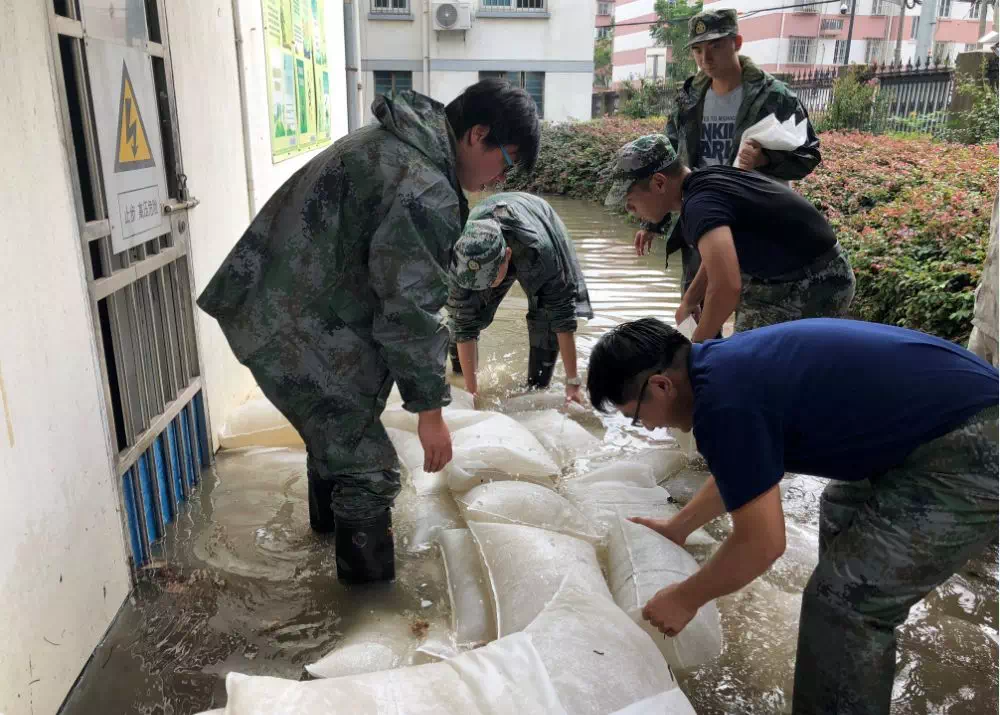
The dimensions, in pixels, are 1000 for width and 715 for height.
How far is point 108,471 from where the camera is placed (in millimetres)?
2137

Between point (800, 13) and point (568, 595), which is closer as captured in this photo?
point (568, 595)

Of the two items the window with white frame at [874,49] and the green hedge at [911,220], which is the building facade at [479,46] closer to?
the green hedge at [911,220]

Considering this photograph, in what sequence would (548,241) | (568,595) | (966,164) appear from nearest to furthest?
1. (568,595)
2. (548,241)
3. (966,164)

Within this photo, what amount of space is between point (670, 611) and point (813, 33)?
33138 millimetres

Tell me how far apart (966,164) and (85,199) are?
6.05m

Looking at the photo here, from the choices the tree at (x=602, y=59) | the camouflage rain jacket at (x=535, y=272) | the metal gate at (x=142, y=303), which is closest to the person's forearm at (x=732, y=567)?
→ the metal gate at (x=142, y=303)

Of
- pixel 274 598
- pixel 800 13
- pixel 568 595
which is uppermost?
pixel 800 13

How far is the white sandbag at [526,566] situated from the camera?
194cm

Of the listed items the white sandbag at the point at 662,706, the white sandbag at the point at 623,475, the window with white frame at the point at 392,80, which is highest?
the window with white frame at the point at 392,80

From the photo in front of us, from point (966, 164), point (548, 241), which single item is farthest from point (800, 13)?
point (548, 241)

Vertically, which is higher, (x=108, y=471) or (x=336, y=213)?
(x=336, y=213)

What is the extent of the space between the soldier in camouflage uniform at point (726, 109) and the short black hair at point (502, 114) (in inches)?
48.7

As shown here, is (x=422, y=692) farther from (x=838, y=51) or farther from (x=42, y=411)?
(x=838, y=51)

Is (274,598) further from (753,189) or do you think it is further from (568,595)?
(753,189)
